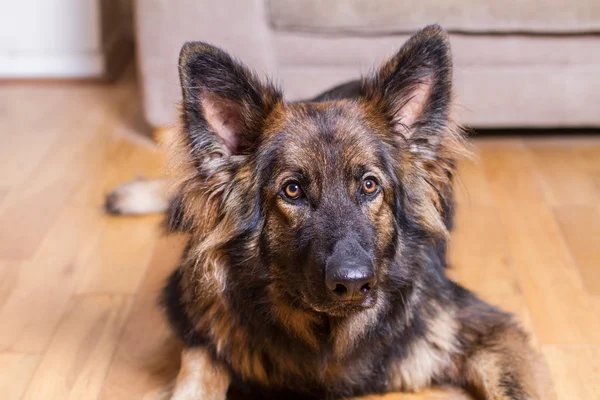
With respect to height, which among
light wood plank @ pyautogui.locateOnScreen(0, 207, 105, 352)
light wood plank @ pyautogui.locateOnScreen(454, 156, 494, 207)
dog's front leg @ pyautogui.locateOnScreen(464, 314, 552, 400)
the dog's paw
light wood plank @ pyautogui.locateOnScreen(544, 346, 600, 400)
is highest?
dog's front leg @ pyautogui.locateOnScreen(464, 314, 552, 400)

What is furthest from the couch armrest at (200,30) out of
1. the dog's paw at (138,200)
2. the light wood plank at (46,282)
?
the light wood plank at (46,282)

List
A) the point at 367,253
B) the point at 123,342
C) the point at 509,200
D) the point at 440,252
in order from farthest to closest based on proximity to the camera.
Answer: the point at 509,200, the point at 123,342, the point at 440,252, the point at 367,253

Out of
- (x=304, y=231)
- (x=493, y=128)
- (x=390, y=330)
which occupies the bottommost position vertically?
(x=493, y=128)

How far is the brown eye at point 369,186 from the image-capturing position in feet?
7.00

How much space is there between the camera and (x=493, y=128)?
14.8 feet

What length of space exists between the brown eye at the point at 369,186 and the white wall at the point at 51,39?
346cm

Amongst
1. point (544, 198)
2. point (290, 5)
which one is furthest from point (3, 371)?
point (544, 198)

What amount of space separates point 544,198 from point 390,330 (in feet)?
5.69

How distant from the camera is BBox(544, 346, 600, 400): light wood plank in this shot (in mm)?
2430

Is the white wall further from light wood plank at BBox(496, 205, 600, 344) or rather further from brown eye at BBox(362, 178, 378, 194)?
brown eye at BBox(362, 178, 378, 194)

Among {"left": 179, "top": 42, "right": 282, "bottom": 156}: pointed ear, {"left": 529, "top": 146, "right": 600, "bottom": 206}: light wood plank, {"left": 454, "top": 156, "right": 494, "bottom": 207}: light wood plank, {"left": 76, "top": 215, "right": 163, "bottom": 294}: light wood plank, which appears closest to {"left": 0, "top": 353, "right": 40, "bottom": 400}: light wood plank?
{"left": 76, "top": 215, "right": 163, "bottom": 294}: light wood plank

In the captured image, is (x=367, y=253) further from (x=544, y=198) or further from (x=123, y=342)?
(x=544, y=198)

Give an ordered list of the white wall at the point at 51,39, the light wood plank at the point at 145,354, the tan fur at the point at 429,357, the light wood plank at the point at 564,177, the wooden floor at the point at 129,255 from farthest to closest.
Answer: the white wall at the point at 51,39 → the light wood plank at the point at 564,177 → the wooden floor at the point at 129,255 → the light wood plank at the point at 145,354 → the tan fur at the point at 429,357

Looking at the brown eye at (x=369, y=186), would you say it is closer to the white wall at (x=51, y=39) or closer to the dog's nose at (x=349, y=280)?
the dog's nose at (x=349, y=280)
